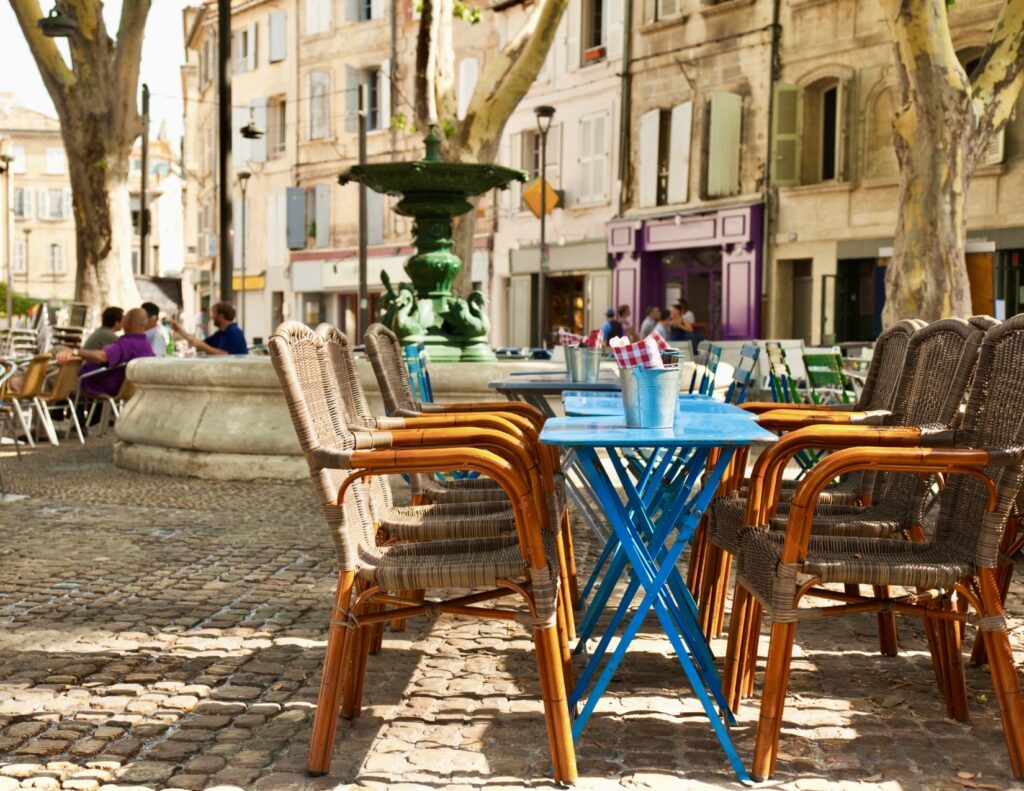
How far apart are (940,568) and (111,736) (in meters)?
2.12

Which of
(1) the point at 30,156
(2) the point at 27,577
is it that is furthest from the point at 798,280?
(1) the point at 30,156

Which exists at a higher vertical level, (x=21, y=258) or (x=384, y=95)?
(x=384, y=95)

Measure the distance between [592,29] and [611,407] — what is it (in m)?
25.5

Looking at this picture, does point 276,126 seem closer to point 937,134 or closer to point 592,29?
point 592,29

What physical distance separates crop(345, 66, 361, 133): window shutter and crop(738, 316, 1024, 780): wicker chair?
35026 mm

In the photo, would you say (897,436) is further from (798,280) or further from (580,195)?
(580,195)

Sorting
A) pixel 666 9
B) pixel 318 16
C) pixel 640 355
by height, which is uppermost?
pixel 318 16

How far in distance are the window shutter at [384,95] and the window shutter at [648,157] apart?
11460mm

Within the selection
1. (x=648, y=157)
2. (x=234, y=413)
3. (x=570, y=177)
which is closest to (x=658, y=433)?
(x=234, y=413)

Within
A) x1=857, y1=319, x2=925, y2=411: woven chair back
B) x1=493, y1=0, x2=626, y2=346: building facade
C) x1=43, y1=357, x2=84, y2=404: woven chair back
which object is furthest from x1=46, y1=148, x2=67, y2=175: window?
x1=857, y1=319, x2=925, y2=411: woven chair back

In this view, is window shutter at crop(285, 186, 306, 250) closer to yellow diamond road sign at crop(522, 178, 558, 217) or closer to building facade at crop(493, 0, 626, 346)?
building facade at crop(493, 0, 626, 346)

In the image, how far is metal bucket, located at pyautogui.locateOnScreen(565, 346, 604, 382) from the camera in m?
6.35

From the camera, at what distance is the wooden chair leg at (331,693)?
124 inches

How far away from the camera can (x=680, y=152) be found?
25250mm
